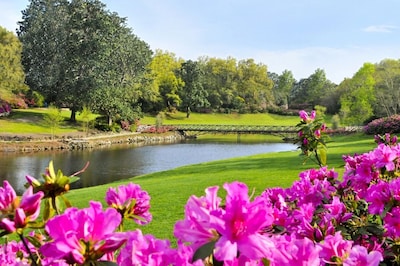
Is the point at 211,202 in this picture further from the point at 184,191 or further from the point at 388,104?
the point at 388,104

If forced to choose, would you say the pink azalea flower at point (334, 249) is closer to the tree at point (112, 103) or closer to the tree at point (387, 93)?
the tree at point (112, 103)

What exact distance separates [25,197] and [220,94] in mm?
62583

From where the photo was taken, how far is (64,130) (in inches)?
1297

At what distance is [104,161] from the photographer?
22.9 meters

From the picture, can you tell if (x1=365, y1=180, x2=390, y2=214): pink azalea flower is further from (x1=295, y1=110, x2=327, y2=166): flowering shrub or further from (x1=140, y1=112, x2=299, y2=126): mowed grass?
(x1=140, y1=112, x2=299, y2=126): mowed grass

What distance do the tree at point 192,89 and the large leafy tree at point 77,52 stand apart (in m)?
14.1

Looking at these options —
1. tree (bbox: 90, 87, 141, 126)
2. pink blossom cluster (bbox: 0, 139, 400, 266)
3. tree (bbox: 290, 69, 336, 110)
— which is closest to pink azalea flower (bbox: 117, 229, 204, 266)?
pink blossom cluster (bbox: 0, 139, 400, 266)

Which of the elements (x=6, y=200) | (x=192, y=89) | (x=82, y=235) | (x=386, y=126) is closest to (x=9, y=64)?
(x=386, y=126)

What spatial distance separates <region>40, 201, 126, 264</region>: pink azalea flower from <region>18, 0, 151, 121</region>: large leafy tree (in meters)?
34.3

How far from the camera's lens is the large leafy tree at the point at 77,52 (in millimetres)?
34781

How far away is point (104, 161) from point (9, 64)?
15.0 m

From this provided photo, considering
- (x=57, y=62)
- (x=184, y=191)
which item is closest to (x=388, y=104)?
(x=57, y=62)

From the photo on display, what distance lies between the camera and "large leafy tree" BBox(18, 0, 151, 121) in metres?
34.8


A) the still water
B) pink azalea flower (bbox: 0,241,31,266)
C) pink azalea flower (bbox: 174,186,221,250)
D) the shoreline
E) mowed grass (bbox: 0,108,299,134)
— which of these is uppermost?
pink azalea flower (bbox: 174,186,221,250)
